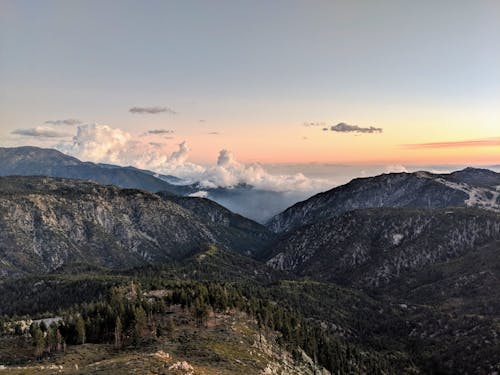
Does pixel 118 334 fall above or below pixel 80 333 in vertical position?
above

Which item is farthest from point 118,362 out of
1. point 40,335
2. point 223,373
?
point 40,335

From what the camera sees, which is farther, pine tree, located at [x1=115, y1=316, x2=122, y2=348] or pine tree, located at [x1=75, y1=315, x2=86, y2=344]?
pine tree, located at [x1=75, y1=315, x2=86, y2=344]

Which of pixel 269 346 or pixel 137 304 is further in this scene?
pixel 137 304

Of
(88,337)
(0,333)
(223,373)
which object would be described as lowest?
(0,333)

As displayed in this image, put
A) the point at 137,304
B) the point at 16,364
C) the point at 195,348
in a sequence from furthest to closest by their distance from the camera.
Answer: the point at 137,304 < the point at 195,348 < the point at 16,364

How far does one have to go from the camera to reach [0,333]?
199500 millimetres

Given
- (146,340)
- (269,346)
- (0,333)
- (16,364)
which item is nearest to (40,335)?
(16,364)

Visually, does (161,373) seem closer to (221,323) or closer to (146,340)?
(146,340)

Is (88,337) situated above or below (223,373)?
below

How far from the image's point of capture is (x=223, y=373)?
118562 millimetres

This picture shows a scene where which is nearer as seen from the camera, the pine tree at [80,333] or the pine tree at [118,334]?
the pine tree at [118,334]

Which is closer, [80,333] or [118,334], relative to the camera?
[118,334]

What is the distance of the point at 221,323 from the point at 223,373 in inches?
2654

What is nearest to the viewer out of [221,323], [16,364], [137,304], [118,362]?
[118,362]
